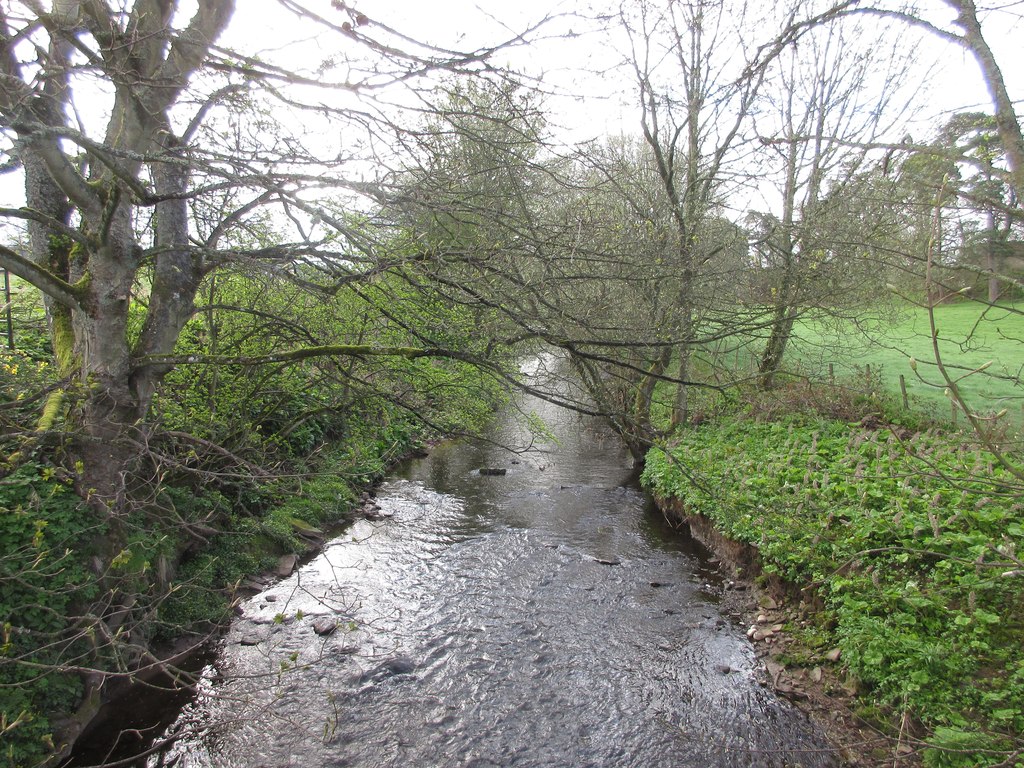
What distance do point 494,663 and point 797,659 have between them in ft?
10.2

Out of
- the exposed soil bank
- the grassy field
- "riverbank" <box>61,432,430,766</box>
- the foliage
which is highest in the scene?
the grassy field

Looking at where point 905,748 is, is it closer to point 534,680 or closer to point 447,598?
point 534,680

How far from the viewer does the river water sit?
498cm

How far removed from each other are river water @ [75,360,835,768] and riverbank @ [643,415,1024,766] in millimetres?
579

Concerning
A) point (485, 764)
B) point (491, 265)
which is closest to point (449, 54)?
point (491, 265)

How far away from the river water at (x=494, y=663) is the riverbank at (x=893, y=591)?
0.58 meters

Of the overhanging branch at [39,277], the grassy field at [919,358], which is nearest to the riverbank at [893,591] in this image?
the grassy field at [919,358]

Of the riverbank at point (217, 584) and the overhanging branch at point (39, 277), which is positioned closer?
the overhanging branch at point (39, 277)

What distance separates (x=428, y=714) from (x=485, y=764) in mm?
774

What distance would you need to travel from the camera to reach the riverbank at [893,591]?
433cm

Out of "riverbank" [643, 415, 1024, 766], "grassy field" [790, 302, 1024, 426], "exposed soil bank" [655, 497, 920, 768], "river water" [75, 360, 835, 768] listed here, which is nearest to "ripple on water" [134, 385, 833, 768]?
"river water" [75, 360, 835, 768]

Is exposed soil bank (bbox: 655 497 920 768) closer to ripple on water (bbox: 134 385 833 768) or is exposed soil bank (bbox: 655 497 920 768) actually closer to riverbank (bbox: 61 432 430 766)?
ripple on water (bbox: 134 385 833 768)

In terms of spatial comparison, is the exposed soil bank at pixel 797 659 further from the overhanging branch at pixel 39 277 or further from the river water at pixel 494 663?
the overhanging branch at pixel 39 277

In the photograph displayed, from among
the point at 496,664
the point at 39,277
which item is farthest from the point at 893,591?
the point at 39,277
